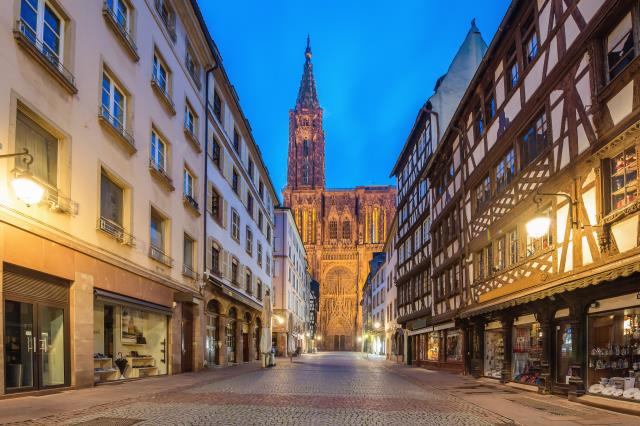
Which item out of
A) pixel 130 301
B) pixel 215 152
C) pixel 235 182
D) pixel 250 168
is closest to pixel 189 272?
pixel 130 301

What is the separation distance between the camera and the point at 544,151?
1430 centimetres

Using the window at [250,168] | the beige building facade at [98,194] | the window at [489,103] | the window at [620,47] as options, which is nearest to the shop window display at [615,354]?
the window at [620,47]

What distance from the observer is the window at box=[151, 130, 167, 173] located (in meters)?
19.0

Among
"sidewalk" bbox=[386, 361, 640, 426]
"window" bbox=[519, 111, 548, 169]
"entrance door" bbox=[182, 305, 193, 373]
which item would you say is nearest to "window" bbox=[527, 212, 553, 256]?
"window" bbox=[519, 111, 548, 169]

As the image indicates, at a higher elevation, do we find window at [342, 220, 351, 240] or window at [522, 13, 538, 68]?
window at [522, 13, 538, 68]

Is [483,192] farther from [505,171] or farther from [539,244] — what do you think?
[539,244]

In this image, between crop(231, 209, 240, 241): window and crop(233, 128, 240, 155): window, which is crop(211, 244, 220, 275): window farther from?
crop(233, 128, 240, 155): window

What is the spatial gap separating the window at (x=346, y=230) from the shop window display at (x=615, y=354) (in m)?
96.1

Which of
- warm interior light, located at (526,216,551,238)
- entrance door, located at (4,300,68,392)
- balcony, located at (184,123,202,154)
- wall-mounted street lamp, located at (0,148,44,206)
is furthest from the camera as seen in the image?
balcony, located at (184,123,202,154)

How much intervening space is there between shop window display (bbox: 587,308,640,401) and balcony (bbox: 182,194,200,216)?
14203 mm

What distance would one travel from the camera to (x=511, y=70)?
696 inches

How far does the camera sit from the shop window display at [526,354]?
1552 cm

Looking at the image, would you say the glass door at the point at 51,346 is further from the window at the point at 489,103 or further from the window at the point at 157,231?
the window at the point at 489,103

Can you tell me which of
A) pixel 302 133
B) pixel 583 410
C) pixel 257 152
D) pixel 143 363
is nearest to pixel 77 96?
pixel 143 363
